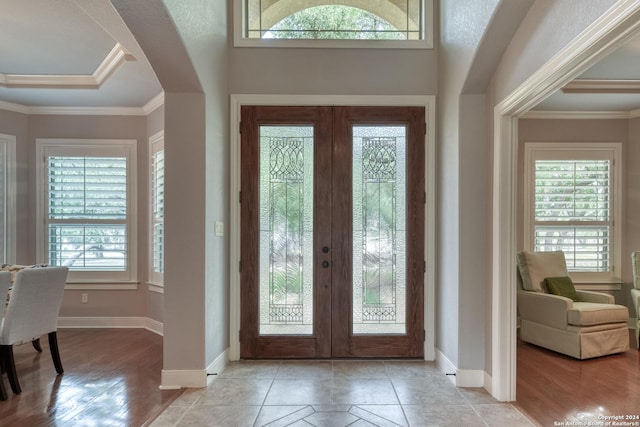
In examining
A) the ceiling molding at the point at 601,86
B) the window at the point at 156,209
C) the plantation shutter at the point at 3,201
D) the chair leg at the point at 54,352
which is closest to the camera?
the chair leg at the point at 54,352

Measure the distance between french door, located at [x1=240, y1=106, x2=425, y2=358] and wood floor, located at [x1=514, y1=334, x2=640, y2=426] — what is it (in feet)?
3.16

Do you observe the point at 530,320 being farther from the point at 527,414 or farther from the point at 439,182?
the point at 439,182

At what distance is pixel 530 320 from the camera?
3902 millimetres

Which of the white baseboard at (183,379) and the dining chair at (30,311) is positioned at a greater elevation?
the dining chair at (30,311)

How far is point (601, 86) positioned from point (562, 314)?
99.0 inches

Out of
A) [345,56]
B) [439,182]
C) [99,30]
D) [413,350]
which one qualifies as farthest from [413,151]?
[99,30]

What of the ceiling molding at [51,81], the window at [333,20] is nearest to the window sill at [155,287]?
the ceiling molding at [51,81]

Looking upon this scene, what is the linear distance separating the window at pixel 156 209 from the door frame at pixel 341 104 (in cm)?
138

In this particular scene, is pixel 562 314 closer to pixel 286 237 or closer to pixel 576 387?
pixel 576 387

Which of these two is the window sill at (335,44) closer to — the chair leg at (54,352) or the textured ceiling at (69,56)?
the textured ceiling at (69,56)

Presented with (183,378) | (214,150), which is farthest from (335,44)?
(183,378)

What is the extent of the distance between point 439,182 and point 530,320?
6.46 ft

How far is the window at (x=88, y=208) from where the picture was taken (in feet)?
14.8

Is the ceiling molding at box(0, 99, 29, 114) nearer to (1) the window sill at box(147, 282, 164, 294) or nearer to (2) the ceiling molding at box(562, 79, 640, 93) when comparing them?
(1) the window sill at box(147, 282, 164, 294)
